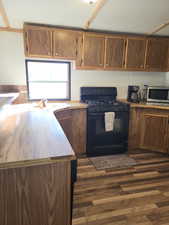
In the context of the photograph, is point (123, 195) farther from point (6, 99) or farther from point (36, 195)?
point (6, 99)

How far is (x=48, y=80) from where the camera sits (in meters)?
3.12

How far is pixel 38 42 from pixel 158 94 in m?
2.37

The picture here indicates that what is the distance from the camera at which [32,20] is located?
2438 millimetres

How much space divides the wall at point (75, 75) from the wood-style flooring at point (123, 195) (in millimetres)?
1562

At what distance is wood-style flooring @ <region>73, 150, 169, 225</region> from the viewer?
165 cm

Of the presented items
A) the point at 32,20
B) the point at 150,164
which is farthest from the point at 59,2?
the point at 150,164

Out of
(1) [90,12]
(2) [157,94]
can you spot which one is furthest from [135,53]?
(1) [90,12]

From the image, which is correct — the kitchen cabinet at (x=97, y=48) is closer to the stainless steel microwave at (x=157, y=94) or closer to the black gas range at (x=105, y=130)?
the stainless steel microwave at (x=157, y=94)

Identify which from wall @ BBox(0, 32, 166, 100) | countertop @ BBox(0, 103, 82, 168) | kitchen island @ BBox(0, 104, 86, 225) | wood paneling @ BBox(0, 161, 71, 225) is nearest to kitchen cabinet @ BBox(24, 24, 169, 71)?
wall @ BBox(0, 32, 166, 100)

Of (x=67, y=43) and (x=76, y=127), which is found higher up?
(x=67, y=43)

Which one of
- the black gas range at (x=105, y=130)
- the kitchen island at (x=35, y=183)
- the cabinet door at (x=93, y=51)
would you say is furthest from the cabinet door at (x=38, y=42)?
the kitchen island at (x=35, y=183)

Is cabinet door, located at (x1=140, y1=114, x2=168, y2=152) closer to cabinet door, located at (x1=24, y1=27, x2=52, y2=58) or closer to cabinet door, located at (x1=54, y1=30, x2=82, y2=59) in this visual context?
cabinet door, located at (x1=54, y1=30, x2=82, y2=59)

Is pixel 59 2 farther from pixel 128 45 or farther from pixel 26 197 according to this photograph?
pixel 26 197

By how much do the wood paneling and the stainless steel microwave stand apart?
267cm
